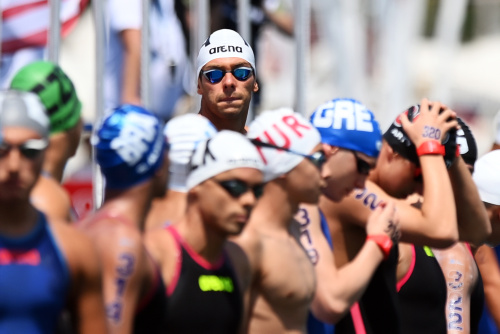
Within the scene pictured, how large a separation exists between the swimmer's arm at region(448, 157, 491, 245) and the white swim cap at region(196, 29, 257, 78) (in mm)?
1404

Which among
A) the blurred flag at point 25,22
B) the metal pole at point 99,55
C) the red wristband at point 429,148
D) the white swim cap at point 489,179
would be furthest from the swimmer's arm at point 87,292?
the white swim cap at point 489,179

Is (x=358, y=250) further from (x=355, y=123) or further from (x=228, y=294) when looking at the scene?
(x=228, y=294)

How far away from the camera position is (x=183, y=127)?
5598 mm

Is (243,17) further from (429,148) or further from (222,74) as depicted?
(429,148)

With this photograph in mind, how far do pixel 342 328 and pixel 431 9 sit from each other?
21.7 m

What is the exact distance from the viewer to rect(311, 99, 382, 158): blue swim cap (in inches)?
226

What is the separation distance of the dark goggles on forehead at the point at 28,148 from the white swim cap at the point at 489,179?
165 inches

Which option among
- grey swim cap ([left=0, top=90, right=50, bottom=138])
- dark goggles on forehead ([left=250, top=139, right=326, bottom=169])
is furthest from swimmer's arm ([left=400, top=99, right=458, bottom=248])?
grey swim cap ([left=0, top=90, right=50, bottom=138])

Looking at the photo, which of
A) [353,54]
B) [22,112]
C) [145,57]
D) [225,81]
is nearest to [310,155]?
[225,81]

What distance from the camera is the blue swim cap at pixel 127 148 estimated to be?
4566 mm

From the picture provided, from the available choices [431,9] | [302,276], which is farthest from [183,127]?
[431,9]

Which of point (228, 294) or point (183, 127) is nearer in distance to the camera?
point (228, 294)

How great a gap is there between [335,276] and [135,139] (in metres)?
1.35

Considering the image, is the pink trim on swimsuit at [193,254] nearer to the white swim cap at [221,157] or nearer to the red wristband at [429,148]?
the white swim cap at [221,157]
